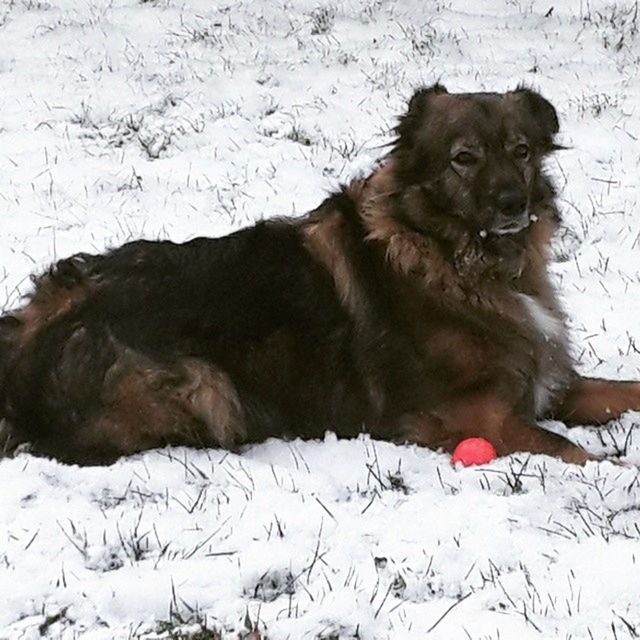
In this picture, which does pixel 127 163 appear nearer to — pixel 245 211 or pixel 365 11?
pixel 245 211

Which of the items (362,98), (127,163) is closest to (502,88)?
(362,98)

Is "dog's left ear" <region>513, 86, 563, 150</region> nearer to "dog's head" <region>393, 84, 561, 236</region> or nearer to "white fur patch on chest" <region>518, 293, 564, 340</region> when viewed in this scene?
"dog's head" <region>393, 84, 561, 236</region>

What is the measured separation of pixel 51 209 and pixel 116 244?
827 mm

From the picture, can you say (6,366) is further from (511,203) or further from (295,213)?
(295,213)

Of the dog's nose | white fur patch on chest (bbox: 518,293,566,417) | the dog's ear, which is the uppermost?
the dog's ear

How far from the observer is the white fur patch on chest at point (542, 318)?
5.53 m

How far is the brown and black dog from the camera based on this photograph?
16.9ft

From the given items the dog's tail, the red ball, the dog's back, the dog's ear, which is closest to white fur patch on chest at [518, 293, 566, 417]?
the red ball

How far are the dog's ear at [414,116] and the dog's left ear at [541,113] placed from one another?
46 centimetres

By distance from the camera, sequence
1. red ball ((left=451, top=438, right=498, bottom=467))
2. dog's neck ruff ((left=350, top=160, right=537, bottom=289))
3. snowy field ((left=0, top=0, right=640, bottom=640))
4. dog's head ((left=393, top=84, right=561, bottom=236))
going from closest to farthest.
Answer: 1. snowy field ((left=0, top=0, right=640, bottom=640))
2. red ball ((left=451, top=438, right=498, bottom=467))
3. dog's head ((left=393, top=84, right=561, bottom=236))
4. dog's neck ruff ((left=350, top=160, right=537, bottom=289))

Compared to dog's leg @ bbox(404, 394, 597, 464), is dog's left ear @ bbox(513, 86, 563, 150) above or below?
above

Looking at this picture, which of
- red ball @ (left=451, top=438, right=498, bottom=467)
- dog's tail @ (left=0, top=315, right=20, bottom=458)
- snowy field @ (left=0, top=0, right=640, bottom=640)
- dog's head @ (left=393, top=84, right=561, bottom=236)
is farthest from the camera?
dog's head @ (left=393, top=84, right=561, bottom=236)

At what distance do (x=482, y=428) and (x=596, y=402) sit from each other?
2.53ft

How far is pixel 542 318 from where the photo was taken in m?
5.56
